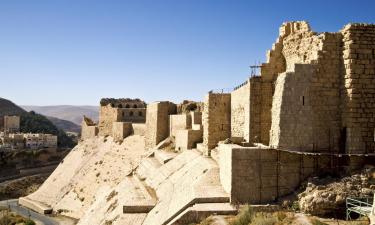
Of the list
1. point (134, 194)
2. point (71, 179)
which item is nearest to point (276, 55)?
point (134, 194)

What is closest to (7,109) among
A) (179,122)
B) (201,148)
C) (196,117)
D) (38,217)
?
(38,217)

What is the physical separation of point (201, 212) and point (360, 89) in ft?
20.7

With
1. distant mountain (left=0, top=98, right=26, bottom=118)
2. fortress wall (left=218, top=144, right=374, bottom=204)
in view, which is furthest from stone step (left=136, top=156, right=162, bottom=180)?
distant mountain (left=0, top=98, right=26, bottom=118)

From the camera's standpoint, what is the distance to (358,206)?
11.9 metres

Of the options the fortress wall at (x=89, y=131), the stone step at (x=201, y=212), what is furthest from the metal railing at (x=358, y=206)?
the fortress wall at (x=89, y=131)

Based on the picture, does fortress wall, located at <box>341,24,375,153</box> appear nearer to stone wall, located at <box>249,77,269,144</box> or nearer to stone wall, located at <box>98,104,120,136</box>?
stone wall, located at <box>249,77,269,144</box>

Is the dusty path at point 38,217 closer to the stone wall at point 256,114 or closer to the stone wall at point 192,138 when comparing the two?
the stone wall at point 192,138

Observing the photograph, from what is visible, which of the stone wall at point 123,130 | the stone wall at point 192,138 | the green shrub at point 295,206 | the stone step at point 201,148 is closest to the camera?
the green shrub at point 295,206

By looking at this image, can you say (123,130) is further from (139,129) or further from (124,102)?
(124,102)

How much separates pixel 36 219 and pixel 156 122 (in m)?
11.1

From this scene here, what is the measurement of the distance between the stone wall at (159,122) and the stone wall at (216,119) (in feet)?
33.4

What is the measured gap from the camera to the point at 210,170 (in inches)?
697

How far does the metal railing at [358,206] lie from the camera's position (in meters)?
11.4

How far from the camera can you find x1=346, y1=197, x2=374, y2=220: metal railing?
11430 mm
